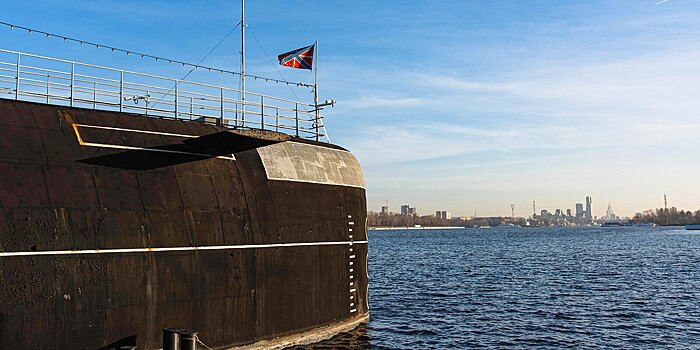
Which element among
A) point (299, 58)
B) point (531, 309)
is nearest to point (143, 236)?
point (299, 58)

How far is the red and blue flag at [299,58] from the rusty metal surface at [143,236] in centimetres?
575

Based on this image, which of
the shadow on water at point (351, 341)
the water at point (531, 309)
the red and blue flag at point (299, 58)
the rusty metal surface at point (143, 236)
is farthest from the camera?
the water at point (531, 309)

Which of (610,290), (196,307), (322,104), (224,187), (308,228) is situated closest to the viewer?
(196,307)

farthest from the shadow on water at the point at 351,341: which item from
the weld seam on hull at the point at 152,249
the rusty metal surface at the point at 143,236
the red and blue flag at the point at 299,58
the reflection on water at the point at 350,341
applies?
the red and blue flag at the point at 299,58

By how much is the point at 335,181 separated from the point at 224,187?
18.4 ft

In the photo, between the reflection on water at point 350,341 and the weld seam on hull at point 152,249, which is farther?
the reflection on water at point 350,341

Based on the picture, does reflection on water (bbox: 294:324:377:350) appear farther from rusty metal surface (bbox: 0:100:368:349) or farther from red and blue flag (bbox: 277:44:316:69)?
red and blue flag (bbox: 277:44:316:69)

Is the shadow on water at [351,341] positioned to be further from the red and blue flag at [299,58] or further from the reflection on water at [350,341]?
the red and blue flag at [299,58]

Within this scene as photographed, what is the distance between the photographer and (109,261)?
13.9m

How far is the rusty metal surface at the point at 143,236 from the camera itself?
1288cm

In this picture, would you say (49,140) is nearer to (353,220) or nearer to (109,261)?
(109,261)

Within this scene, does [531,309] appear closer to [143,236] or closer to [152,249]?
[152,249]

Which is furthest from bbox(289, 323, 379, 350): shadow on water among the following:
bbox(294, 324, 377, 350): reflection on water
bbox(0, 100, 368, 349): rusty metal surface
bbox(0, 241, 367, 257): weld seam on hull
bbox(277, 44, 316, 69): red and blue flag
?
bbox(277, 44, 316, 69): red and blue flag

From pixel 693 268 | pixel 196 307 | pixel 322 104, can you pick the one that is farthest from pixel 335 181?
pixel 693 268
